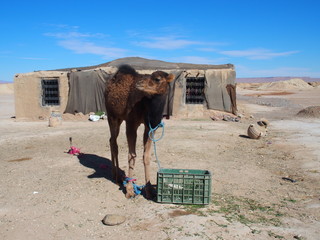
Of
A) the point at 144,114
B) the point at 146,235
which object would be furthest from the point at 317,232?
the point at 144,114

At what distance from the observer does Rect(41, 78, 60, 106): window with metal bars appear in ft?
49.6

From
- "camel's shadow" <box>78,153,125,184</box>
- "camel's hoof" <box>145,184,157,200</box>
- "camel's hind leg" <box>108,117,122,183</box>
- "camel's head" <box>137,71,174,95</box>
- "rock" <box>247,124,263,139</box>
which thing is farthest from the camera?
"rock" <box>247,124,263,139</box>

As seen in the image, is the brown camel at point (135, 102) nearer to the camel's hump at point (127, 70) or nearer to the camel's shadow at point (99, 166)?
the camel's hump at point (127, 70)

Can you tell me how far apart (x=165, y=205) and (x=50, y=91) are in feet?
42.4

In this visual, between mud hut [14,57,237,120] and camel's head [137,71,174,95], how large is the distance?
423 inches

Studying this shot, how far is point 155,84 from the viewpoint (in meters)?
3.95

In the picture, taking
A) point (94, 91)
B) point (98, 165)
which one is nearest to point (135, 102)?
point (98, 165)

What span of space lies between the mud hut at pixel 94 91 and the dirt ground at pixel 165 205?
639 cm

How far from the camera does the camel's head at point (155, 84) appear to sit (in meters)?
3.95

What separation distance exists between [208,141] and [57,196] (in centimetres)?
536

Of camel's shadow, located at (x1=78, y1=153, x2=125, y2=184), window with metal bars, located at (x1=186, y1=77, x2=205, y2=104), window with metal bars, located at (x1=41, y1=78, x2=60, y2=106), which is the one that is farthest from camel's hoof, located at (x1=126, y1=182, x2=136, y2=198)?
window with metal bars, located at (x1=41, y1=78, x2=60, y2=106)

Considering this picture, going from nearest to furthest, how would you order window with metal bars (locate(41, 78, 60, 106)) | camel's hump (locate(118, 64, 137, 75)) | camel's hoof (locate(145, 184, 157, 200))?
camel's hoof (locate(145, 184, 157, 200)), camel's hump (locate(118, 64, 137, 75)), window with metal bars (locate(41, 78, 60, 106))

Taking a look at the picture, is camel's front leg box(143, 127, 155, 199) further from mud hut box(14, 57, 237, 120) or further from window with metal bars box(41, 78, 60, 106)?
window with metal bars box(41, 78, 60, 106)

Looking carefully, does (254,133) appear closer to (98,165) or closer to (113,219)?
(98,165)
